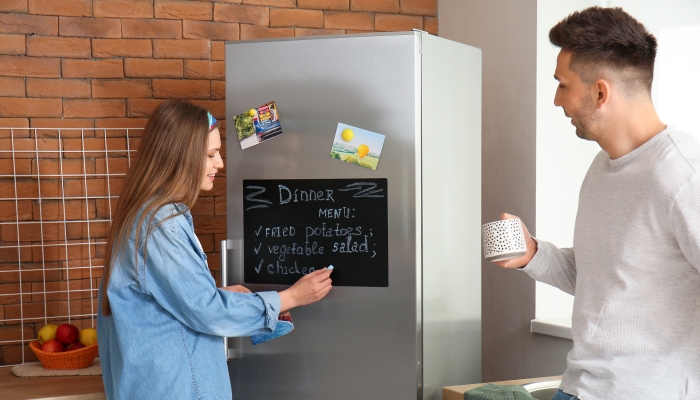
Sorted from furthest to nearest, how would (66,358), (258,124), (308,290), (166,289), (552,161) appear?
(552,161), (66,358), (258,124), (308,290), (166,289)

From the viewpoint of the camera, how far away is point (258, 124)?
6.72 ft

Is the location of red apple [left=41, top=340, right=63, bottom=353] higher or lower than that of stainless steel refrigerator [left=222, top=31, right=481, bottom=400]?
lower

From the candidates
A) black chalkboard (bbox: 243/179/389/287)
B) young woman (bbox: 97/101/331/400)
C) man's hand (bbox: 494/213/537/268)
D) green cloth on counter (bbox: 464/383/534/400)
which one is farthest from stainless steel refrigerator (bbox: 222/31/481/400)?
man's hand (bbox: 494/213/537/268)

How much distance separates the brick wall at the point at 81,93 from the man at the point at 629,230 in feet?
5.49

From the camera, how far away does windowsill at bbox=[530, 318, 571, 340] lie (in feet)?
7.34

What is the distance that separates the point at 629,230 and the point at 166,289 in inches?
37.3

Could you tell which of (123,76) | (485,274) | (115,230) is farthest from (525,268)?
(123,76)

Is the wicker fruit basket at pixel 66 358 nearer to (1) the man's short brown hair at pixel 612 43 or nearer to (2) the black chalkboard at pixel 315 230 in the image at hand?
(2) the black chalkboard at pixel 315 230

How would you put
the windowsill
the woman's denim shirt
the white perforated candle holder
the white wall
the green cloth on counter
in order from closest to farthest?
1. the white perforated candle holder
2. the woman's denim shirt
3. the green cloth on counter
4. the windowsill
5. the white wall

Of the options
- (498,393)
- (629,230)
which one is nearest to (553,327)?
(498,393)

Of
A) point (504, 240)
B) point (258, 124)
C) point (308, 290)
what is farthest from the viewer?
point (258, 124)

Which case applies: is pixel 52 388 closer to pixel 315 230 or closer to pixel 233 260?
pixel 233 260

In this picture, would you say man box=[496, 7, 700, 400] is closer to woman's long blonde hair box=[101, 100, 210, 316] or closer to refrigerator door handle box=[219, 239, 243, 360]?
woman's long blonde hair box=[101, 100, 210, 316]

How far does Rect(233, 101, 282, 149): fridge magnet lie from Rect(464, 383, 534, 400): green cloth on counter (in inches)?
34.6
